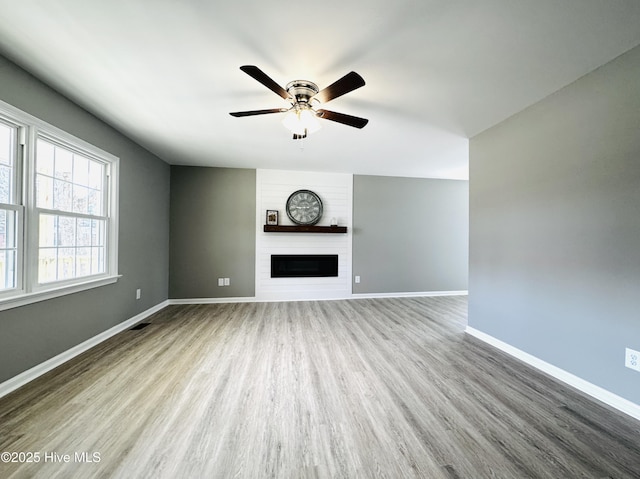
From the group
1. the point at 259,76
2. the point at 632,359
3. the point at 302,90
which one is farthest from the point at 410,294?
the point at 259,76

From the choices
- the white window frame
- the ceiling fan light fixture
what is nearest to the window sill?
the white window frame

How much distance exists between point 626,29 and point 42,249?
4.44m

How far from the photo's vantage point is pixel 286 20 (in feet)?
4.59

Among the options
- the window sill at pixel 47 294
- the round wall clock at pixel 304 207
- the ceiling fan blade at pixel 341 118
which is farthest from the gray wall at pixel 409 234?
the window sill at pixel 47 294

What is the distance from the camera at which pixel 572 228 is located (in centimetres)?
197

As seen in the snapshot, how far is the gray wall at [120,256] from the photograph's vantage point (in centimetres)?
179

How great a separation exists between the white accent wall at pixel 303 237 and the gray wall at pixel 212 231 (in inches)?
7.2

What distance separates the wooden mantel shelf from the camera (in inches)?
173

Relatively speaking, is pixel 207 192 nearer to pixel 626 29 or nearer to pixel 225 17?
pixel 225 17

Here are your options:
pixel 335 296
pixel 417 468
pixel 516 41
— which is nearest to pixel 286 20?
pixel 516 41

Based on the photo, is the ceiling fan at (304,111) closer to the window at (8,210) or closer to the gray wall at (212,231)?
the window at (8,210)

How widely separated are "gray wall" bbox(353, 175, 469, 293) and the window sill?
149 inches

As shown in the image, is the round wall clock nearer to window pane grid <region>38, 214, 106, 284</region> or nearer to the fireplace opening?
the fireplace opening

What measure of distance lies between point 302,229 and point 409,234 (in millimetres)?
2233
